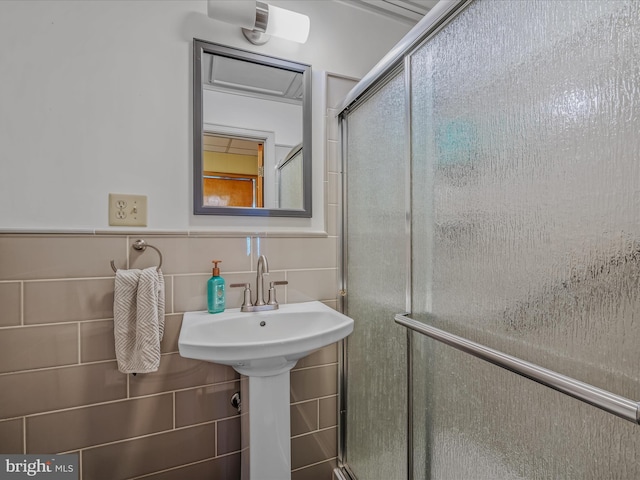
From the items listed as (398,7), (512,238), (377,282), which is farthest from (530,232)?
(398,7)

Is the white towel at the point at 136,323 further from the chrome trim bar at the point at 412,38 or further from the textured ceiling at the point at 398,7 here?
the textured ceiling at the point at 398,7

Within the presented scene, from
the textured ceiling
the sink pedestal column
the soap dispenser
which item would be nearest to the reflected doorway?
the soap dispenser

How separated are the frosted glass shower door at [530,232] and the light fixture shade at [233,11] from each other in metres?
0.67

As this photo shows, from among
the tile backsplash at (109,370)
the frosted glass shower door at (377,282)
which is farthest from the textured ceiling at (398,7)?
the tile backsplash at (109,370)

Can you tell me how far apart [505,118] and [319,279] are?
3.07ft

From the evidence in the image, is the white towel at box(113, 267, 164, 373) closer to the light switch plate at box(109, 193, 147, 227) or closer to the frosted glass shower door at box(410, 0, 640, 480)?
the light switch plate at box(109, 193, 147, 227)

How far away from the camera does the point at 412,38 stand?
3.06ft

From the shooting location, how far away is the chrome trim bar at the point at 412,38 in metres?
0.80

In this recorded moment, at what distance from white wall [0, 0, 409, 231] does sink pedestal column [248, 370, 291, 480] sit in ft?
1.92

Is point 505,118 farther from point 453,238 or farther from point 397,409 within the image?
point 397,409

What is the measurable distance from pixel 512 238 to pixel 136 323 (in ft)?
3.57

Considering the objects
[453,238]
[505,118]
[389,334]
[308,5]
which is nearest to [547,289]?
[453,238]

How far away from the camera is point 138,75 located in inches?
44.7

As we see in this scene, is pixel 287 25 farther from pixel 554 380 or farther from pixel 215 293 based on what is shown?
pixel 554 380
